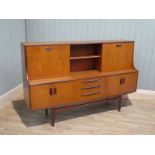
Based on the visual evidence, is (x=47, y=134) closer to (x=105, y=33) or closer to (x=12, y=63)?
(x=12, y=63)

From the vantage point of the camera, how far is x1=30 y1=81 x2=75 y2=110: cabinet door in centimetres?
253

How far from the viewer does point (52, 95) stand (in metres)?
2.62

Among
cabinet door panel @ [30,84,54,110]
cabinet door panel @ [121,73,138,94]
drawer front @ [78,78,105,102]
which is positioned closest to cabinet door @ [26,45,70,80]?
cabinet door panel @ [30,84,54,110]

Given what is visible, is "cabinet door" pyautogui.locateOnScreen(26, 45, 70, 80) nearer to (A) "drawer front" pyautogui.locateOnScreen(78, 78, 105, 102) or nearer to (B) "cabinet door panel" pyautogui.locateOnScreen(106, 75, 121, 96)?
(A) "drawer front" pyautogui.locateOnScreen(78, 78, 105, 102)

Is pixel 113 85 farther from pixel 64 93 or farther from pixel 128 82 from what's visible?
pixel 64 93

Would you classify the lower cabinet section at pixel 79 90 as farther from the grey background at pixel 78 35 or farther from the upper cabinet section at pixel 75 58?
the grey background at pixel 78 35

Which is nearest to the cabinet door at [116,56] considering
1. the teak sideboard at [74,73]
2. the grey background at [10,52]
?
the teak sideboard at [74,73]

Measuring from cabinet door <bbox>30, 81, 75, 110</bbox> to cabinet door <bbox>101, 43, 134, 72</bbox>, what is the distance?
2.11ft

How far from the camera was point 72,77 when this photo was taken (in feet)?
9.10

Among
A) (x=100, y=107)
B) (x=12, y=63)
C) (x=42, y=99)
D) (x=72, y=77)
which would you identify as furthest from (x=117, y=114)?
(x=12, y=63)

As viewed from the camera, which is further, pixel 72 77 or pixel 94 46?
pixel 94 46

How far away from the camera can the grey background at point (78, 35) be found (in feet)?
11.2

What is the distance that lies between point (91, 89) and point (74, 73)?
34cm

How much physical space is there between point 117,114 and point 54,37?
177 cm
